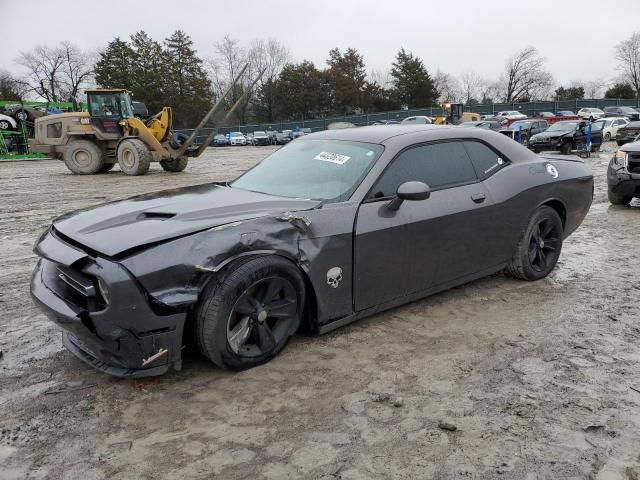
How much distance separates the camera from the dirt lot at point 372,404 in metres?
2.29

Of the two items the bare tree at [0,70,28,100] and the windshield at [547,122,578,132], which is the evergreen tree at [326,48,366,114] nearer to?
the bare tree at [0,70,28,100]

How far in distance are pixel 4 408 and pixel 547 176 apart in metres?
4.47

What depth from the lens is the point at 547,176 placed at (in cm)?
466

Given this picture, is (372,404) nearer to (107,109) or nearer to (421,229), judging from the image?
(421,229)

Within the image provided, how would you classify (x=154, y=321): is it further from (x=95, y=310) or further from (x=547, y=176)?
(x=547, y=176)

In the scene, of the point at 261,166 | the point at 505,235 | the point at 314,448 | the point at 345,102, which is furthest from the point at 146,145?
the point at 345,102

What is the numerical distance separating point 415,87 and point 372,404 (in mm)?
71554

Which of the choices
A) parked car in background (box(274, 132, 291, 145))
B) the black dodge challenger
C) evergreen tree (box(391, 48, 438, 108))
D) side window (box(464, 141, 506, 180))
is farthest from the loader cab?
evergreen tree (box(391, 48, 438, 108))

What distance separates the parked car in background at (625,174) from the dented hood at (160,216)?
695 centimetres

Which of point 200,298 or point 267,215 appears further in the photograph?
point 267,215

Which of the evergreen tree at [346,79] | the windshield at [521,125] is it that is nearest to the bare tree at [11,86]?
the evergreen tree at [346,79]

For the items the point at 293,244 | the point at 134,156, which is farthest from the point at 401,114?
the point at 293,244

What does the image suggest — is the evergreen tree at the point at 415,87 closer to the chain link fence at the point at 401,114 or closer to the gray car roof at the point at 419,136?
the chain link fence at the point at 401,114

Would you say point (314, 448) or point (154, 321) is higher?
point (154, 321)
